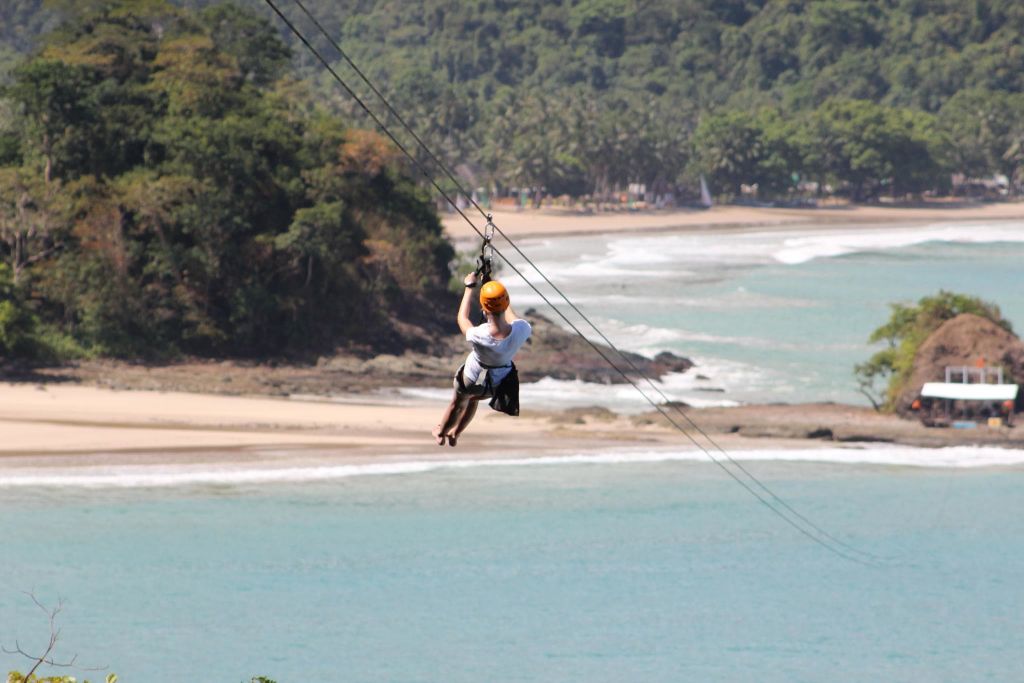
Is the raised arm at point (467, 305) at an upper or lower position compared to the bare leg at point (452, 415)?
upper

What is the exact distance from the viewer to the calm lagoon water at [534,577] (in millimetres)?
31406

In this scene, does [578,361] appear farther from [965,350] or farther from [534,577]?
[534,577]

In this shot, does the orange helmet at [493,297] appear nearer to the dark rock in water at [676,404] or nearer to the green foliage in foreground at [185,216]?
the dark rock in water at [676,404]

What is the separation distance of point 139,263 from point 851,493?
2494 centimetres

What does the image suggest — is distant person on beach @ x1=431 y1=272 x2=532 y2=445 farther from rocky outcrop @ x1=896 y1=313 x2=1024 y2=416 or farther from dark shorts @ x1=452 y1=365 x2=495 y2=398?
rocky outcrop @ x1=896 y1=313 x2=1024 y2=416

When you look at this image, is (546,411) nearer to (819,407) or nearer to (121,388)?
(819,407)

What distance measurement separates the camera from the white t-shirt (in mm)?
12781

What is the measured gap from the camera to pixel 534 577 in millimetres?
36281

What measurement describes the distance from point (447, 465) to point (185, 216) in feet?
51.1

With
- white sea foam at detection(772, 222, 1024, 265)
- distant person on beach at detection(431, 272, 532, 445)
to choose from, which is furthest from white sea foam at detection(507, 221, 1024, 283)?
distant person on beach at detection(431, 272, 532, 445)

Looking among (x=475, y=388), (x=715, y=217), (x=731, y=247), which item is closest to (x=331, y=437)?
(x=475, y=388)

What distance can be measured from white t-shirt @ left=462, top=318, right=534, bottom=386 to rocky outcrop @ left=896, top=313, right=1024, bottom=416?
117 feet

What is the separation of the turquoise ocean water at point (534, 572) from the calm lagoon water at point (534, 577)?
0.21 ft

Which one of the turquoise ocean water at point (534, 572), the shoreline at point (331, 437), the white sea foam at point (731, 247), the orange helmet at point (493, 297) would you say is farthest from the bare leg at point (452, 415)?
the white sea foam at point (731, 247)
